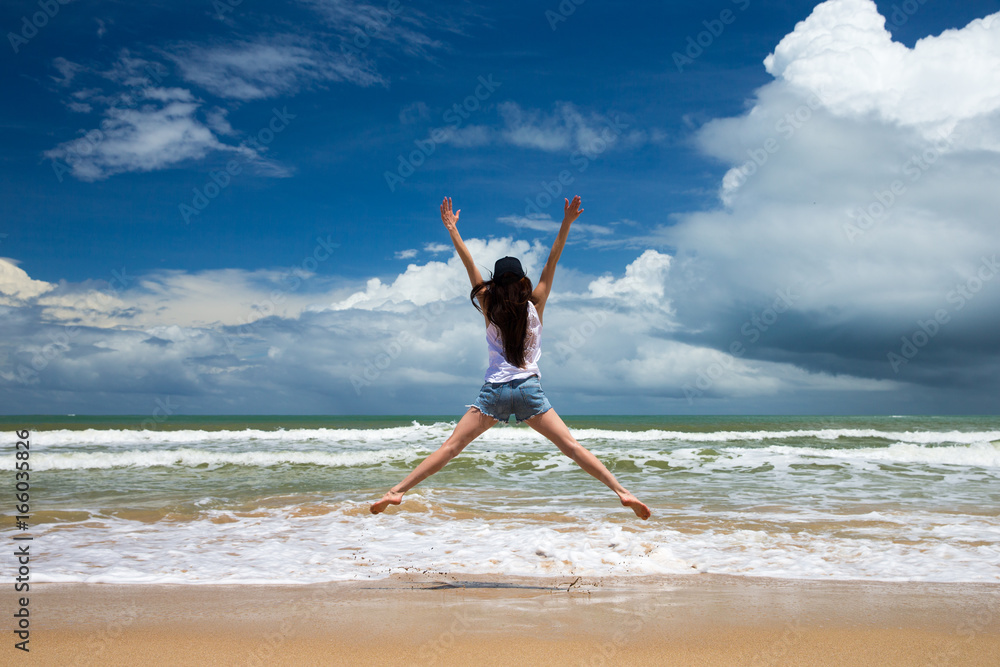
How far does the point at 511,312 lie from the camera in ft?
13.8

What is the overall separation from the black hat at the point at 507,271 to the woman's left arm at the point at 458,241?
0.50ft

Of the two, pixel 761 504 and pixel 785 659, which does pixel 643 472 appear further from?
pixel 785 659

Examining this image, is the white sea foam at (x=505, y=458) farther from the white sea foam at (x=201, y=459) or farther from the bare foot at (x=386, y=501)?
the bare foot at (x=386, y=501)

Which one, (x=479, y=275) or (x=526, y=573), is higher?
(x=479, y=275)

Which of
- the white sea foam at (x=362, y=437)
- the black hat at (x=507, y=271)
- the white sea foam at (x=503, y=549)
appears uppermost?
the black hat at (x=507, y=271)

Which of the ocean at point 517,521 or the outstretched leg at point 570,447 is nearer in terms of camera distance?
the outstretched leg at point 570,447

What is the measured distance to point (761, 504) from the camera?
29.6 ft

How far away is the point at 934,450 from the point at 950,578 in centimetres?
1875

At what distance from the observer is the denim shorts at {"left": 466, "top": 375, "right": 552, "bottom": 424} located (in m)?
4.31

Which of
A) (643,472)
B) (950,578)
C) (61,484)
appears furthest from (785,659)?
(61,484)

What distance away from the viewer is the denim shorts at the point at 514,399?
4.31 metres

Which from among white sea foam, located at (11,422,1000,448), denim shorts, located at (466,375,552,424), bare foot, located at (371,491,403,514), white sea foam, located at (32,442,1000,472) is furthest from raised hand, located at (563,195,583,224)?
white sea foam, located at (11,422,1000,448)

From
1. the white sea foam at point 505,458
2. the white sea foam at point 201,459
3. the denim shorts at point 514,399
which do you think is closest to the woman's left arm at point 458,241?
the denim shorts at point 514,399

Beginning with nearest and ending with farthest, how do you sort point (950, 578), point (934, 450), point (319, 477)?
point (950, 578), point (319, 477), point (934, 450)
